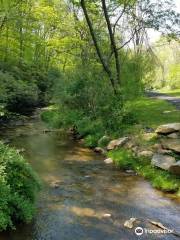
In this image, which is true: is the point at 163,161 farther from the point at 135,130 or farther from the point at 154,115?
the point at 154,115

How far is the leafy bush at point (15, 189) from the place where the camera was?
31.3ft

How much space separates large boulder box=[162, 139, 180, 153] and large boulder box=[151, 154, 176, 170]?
455mm

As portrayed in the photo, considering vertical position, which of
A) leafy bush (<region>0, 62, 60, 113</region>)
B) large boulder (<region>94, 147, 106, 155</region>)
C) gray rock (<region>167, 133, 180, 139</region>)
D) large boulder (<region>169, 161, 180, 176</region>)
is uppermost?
leafy bush (<region>0, 62, 60, 113</region>)

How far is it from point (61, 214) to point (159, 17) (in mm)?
19899

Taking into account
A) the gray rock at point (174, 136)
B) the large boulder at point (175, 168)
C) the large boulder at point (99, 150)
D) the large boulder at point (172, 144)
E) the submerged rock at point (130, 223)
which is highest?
the gray rock at point (174, 136)

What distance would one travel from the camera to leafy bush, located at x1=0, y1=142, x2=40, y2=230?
9.55 meters

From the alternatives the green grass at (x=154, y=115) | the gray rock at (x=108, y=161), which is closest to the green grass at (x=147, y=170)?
the gray rock at (x=108, y=161)

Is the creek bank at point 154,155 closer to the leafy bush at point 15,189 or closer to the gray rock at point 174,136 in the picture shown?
the gray rock at point 174,136

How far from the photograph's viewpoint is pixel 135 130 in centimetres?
2136

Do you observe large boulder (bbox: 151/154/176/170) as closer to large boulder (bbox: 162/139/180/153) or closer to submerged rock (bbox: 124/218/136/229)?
large boulder (bbox: 162/139/180/153)

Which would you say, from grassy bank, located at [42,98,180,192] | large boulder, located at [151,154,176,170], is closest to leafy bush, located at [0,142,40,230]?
grassy bank, located at [42,98,180,192]

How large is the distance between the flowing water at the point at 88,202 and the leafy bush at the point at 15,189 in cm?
52

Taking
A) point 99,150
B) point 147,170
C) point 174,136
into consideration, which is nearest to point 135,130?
point 99,150

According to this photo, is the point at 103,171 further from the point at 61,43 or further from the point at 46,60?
the point at 46,60
